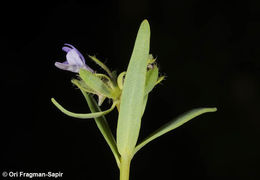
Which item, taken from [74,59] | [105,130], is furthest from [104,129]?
[74,59]

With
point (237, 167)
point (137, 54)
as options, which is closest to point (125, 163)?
point (137, 54)

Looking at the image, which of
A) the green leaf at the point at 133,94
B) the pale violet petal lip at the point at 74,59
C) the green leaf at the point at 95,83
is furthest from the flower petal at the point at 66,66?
the green leaf at the point at 133,94

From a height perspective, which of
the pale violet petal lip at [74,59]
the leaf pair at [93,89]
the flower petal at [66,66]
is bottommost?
the leaf pair at [93,89]

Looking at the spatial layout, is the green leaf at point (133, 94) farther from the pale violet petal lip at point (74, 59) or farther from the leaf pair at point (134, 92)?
the pale violet petal lip at point (74, 59)

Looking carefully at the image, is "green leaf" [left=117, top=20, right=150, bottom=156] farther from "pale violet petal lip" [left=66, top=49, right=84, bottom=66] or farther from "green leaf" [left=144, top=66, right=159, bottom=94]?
"pale violet petal lip" [left=66, top=49, right=84, bottom=66]

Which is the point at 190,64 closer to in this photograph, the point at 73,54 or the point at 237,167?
the point at 237,167

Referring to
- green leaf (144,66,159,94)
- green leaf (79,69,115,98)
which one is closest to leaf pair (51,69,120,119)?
green leaf (79,69,115,98)

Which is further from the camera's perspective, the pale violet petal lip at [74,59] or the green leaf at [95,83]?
the pale violet petal lip at [74,59]
